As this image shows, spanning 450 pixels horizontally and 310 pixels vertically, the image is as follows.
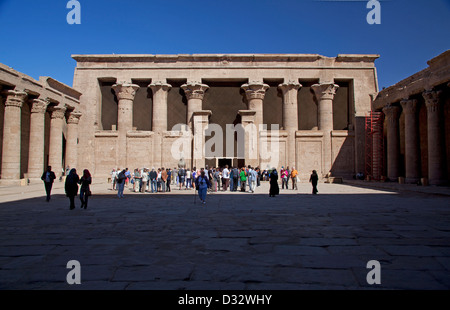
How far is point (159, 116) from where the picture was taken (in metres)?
27.9

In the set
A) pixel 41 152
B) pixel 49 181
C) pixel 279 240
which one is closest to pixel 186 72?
pixel 41 152

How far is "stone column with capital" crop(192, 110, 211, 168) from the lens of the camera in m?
25.8

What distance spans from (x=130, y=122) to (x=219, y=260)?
25.9 meters

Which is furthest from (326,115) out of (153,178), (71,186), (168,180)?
(71,186)

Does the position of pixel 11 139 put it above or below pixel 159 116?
below

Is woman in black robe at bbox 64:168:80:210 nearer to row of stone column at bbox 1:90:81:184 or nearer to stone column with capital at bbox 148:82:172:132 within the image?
row of stone column at bbox 1:90:81:184

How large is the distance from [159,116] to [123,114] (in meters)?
3.26

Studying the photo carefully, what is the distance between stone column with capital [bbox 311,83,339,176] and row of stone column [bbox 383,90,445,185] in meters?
5.42

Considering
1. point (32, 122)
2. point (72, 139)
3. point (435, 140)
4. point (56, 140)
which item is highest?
point (32, 122)

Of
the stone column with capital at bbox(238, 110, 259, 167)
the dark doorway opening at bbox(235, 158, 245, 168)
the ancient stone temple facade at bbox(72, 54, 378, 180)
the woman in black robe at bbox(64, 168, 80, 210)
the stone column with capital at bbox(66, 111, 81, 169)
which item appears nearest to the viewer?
the woman in black robe at bbox(64, 168, 80, 210)

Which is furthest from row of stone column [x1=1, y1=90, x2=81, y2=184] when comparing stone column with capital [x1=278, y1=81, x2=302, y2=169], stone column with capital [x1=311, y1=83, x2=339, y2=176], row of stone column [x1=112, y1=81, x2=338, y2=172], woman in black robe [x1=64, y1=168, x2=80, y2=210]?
stone column with capital [x1=311, y1=83, x2=339, y2=176]

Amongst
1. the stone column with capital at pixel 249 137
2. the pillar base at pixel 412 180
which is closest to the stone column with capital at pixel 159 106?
the stone column with capital at pixel 249 137

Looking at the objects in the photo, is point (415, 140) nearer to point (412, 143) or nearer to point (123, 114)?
point (412, 143)
